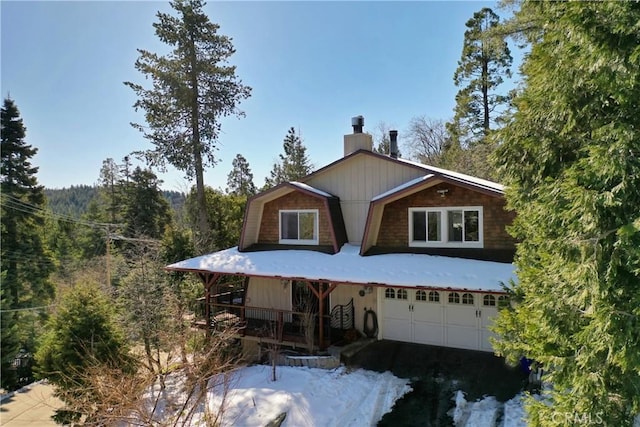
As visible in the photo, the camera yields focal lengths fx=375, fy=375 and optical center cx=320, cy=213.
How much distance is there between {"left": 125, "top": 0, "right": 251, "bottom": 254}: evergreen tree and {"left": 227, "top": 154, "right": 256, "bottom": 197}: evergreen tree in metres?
21.5

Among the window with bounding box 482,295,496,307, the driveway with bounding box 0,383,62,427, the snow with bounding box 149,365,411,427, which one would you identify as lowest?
the driveway with bounding box 0,383,62,427

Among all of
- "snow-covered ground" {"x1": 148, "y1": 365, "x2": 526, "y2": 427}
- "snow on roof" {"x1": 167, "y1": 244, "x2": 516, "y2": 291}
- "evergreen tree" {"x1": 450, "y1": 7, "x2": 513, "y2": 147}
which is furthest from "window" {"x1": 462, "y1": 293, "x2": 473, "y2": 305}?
"evergreen tree" {"x1": 450, "y1": 7, "x2": 513, "y2": 147}

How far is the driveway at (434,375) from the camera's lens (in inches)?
320

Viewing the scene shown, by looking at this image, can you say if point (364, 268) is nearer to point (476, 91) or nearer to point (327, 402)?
point (327, 402)

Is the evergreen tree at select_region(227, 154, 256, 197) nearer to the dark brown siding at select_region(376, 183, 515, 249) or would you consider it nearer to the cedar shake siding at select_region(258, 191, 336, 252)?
the cedar shake siding at select_region(258, 191, 336, 252)

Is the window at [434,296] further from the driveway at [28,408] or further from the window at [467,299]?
the driveway at [28,408]

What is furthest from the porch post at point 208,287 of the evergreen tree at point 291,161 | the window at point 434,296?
the evergreen tree at point 291,161

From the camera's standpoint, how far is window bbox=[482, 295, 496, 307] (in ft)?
35.6

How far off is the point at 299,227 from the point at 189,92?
469 inches

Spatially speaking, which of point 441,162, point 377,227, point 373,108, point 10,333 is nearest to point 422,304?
point 377,227

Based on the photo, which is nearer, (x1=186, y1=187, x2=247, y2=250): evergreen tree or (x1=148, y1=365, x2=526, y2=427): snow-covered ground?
(x1=148, y1=365, x2=526, y2=427): snow-covered ground

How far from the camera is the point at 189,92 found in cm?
2097

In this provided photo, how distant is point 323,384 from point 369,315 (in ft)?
11.6

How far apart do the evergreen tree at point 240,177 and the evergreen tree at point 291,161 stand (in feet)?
26.3
